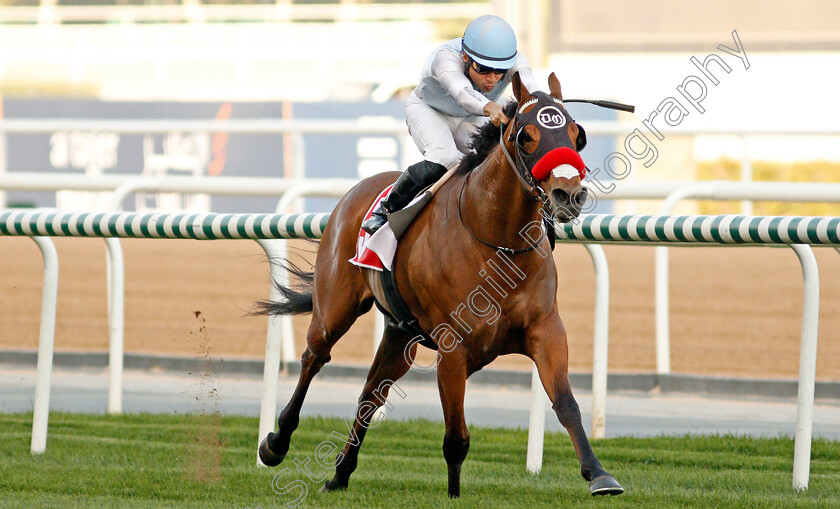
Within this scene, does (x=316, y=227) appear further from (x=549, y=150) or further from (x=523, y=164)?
(x=549, y=150)

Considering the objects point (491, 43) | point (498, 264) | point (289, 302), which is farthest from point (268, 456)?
point (491, 43)

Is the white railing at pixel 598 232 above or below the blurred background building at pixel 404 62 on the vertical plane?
below

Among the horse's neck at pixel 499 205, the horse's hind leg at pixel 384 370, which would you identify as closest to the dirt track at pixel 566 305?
the horse's hind leg at pixel 384 370

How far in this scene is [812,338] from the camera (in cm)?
485

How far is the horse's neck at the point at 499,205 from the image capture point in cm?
441

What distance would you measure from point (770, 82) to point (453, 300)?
12.4 metres

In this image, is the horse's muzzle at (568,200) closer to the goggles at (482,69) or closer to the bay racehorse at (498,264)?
the bay racehorse at (498,264)

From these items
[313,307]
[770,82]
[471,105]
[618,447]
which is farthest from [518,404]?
[770,82]

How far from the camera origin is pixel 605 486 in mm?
3996

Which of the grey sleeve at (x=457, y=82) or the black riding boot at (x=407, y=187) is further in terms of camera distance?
the black riding boot at (x=407, y=187)

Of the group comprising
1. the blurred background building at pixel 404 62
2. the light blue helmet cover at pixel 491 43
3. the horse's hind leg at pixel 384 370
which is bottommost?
the horse's hind leg at pixel 384 370

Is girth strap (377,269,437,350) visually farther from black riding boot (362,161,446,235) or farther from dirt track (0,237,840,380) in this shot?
dirt track (0,237,840,380)

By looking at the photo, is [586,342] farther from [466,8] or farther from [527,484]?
[466,8]

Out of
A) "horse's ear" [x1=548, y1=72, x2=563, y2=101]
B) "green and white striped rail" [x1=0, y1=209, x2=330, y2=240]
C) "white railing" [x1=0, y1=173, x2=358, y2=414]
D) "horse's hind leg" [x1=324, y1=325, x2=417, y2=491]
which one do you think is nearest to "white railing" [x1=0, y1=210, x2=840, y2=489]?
"green and white striped rail" [x1=0, y1=209, x2=330, y2=240]
